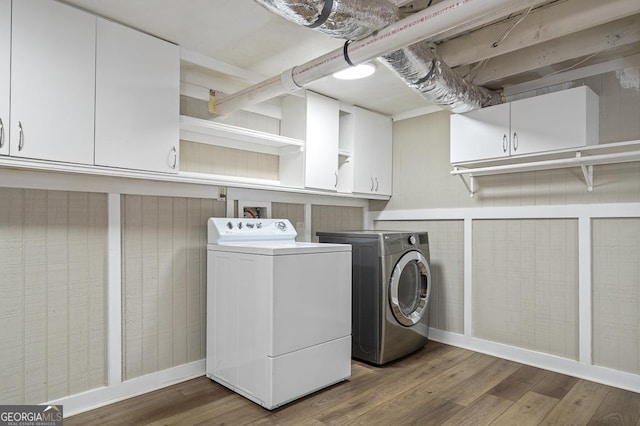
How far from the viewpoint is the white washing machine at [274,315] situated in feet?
7.41

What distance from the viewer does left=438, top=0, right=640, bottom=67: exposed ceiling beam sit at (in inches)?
79.3

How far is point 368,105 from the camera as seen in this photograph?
361 centimetres

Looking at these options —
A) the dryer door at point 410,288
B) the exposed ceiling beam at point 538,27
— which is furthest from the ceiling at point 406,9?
the dryer door at point 410,288

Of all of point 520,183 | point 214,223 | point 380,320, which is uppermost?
point 520,183

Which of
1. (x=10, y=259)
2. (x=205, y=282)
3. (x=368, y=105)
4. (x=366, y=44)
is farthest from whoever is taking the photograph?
Result: (x=368, y=105)

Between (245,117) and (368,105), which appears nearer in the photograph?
(245,117)

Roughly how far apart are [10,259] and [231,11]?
1.74m

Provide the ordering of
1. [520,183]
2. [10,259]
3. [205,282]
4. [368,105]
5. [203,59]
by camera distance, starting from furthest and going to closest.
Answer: [368,105] < [520,183] < [205,282] < [203,59] < [10,259]

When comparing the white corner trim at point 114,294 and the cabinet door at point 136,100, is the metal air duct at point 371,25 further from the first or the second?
the white corner trim at point 114,294

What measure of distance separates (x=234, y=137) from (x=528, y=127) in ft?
6.92

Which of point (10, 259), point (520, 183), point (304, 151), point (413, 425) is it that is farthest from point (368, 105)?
point (10, 259)

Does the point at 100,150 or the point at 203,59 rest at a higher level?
the point at 203,59

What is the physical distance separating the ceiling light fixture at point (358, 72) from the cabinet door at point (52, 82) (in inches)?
57.4

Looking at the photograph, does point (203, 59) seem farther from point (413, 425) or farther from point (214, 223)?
point (413, 425)
